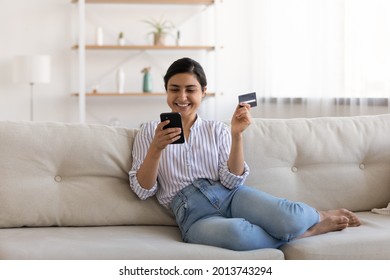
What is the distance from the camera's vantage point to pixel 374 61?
4.55m

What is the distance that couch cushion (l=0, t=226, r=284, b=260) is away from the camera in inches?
69.8

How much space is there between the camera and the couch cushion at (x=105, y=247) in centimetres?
177

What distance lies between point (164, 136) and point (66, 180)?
1.35 ft

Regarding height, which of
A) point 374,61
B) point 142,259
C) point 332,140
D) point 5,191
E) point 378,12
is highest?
point 378,12

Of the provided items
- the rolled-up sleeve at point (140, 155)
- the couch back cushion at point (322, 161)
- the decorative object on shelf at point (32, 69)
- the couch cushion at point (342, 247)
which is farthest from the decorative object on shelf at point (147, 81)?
A: the couch cushion at point (342, 247)

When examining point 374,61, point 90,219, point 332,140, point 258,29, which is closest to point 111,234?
point 90,219

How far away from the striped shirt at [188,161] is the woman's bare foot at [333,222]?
303mm

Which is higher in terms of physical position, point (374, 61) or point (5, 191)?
point (374, 61)

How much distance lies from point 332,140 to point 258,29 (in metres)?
3.29

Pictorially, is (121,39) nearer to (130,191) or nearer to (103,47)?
(103,47)

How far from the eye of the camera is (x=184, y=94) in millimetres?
2281

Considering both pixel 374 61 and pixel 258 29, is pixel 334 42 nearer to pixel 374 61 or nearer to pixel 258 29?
pixel 374 61

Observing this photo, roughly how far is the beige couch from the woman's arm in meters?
0.20

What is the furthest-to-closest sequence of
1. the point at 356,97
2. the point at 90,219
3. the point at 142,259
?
the point at 356,97
the point at 90,219
the point at 142,259
